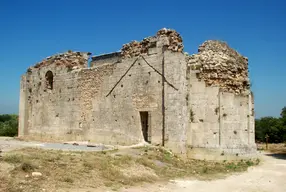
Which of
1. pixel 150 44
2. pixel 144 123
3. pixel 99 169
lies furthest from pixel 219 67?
pixel 99 169

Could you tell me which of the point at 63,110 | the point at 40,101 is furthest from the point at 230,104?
the point at 40,101

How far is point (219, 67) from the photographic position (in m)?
13.0

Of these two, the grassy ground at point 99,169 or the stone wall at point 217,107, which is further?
the stone wall at point 217,107

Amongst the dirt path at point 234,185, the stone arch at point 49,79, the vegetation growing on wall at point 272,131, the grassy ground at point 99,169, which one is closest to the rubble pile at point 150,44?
the grassy ground at point 99,169

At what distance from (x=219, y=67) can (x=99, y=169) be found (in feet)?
23.1

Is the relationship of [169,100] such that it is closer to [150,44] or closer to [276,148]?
[150,44]

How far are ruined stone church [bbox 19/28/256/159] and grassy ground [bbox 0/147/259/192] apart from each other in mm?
1048

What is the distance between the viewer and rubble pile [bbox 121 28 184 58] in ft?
43.5

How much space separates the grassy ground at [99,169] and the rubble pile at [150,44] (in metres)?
4.52

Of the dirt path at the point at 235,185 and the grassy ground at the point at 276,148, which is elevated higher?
the dirt path at the point at 235,185

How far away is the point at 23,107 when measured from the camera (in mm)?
20094

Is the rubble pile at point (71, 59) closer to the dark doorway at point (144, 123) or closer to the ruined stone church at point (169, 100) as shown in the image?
the ruined stone church at point (169, 100)

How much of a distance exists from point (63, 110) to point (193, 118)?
26.5 ft

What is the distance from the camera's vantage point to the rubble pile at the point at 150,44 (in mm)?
13273
